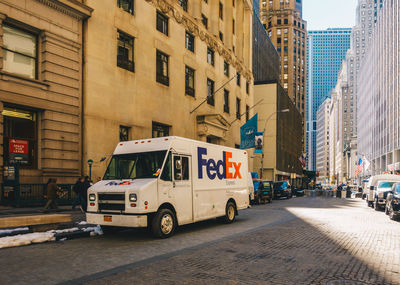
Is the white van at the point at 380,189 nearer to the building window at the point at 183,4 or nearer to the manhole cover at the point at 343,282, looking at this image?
the manhole cover at the point at 343,282

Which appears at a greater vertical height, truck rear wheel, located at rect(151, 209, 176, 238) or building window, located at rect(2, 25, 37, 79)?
building window, located at rect(2, 25, 37, 79)

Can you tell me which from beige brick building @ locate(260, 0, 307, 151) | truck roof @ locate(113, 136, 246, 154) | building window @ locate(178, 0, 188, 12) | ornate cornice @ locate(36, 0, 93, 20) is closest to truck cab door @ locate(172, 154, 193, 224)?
truck roof @ locate(113, 136, 246, 154)

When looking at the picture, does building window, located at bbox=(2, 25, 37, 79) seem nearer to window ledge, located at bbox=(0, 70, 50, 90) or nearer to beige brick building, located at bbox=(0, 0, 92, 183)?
beige brick building, located at bbox=(0, 0, 92, 183)

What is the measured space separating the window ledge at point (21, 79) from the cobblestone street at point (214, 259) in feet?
31.9

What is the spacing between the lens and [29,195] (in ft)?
54.3

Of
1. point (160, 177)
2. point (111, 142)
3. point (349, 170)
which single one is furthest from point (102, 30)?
point (349, 170)

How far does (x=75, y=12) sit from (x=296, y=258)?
56.9ft

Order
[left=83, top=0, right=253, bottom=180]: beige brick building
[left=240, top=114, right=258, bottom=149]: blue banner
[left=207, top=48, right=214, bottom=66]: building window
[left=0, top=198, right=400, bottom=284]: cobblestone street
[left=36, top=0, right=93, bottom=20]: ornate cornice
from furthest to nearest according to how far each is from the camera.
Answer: [left=207, top=48, right=214, bottom=66]: building window → [left=240, top=114, right=258, bottom=149]: blue banner → [left=83, top=0, right=253, bottom=180]: beige brick building → [left=36, top=0, right=93, bottom=20]: ornate cornice → [left=0, top=198, right=400, bottom=284]: cobblestone street

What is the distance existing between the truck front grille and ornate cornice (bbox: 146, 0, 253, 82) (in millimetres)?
18952

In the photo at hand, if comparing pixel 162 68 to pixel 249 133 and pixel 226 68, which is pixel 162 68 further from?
pixel 226 68

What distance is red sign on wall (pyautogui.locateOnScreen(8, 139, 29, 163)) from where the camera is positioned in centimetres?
1630

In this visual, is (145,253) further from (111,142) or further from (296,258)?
(111,142)

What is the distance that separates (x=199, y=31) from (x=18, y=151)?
20.9m

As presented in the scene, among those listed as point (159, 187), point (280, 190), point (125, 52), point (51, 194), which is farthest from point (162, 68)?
point (159, 187)
